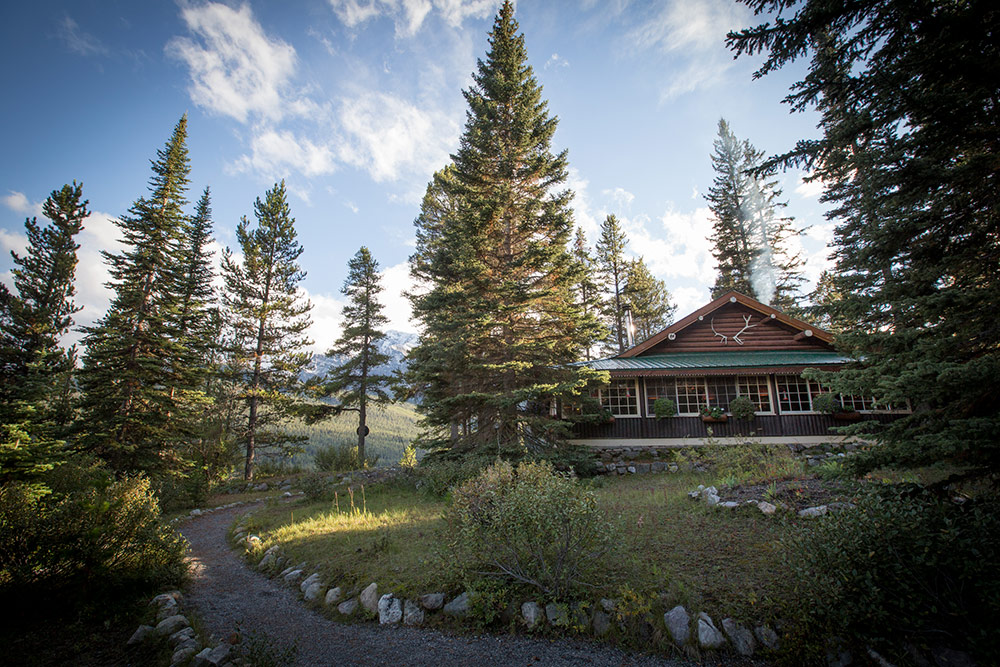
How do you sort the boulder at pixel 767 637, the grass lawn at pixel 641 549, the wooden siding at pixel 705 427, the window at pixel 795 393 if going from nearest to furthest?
the boulder at pixel 767 637
the grass lawn at pixel 641 549
the wooden siding at pixel 705 427
the window at pixel 795 393

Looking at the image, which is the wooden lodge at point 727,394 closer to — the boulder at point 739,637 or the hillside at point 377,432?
the boulder at point 739,637

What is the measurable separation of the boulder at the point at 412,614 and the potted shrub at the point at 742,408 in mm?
14173

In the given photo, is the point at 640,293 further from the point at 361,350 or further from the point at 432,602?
the point at 432,602

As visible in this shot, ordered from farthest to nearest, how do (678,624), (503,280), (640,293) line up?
(640,293) → (503,280) → (678,624)

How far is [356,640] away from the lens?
4.43 metres

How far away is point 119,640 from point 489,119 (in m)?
16.3

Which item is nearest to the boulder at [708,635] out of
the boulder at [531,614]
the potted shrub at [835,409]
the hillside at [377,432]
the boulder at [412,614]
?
the boulder at [531,614]

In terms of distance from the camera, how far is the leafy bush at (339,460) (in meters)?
20.2

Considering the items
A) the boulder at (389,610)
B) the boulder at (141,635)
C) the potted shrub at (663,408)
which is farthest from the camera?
the potted shrub at (663,408)

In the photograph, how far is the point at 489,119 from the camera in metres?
14.8

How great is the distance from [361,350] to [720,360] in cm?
1874

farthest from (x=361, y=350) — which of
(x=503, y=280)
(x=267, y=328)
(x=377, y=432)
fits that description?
(x=377, y=432)

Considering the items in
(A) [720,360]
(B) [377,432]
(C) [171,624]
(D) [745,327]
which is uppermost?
(D) [745,327]

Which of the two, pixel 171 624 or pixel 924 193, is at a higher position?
pixel 924 193
